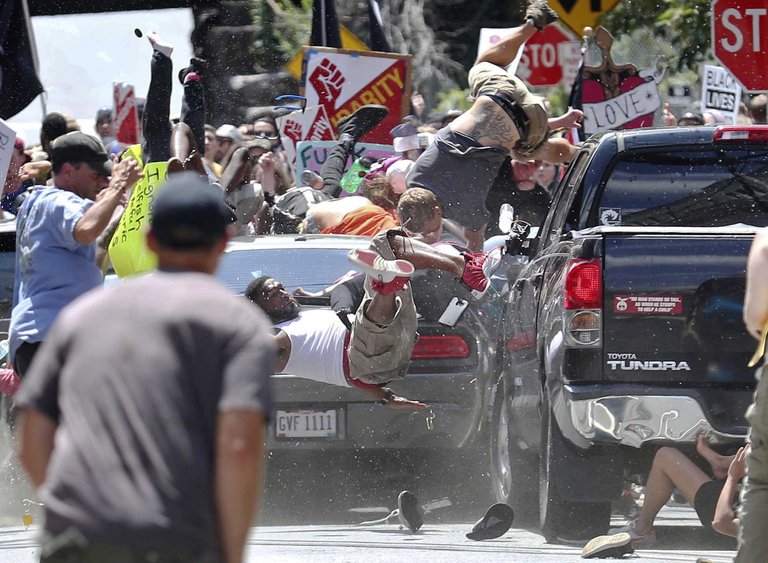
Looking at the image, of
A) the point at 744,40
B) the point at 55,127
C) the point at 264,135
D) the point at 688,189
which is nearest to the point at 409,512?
the point at 688,189

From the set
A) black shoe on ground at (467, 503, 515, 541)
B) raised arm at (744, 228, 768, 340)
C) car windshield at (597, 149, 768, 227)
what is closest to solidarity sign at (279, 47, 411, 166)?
black shoe on ground at (467, 503, 515, 541)

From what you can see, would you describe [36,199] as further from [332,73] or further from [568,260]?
[332,73]

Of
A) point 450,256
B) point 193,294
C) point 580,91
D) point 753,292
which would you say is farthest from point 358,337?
point 580,91

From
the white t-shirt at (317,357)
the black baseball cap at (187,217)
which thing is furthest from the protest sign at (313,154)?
the black baseball cap at (187,217)

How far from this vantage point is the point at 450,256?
924 cm

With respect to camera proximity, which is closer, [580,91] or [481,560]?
[481,560]

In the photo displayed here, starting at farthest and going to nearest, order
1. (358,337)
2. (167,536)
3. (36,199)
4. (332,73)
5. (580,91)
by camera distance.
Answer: (332,73), (580,91), (358,337), (36,199), (167,536)

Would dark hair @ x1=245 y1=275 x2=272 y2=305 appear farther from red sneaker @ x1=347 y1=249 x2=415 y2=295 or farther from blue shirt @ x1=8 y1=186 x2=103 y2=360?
blue shirt @ x1=8 y1=186 x2=103 y2=360

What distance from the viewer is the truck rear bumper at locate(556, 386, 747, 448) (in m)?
7.53

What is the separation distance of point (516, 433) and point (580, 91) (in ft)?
20.3

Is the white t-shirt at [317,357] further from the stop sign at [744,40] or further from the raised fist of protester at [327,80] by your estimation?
the raised fist of protester at [327,80]

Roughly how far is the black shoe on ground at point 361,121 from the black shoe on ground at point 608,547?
652 cm

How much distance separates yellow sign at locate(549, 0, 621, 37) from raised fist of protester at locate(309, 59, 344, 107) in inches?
82.3

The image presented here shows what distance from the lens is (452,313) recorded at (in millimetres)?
9234
